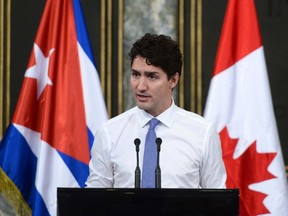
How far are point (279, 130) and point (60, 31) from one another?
167cm

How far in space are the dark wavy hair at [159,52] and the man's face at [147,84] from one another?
0.07 ft

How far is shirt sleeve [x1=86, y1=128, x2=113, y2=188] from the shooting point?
2.75 meters

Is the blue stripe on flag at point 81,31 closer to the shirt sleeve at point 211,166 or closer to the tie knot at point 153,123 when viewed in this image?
the tie knot at point 153,123

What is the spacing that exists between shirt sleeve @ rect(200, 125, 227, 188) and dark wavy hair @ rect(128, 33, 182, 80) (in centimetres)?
33

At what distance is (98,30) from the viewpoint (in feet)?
15.7

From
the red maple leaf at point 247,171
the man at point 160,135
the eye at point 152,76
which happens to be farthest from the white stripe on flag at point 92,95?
the eye at point 152,76

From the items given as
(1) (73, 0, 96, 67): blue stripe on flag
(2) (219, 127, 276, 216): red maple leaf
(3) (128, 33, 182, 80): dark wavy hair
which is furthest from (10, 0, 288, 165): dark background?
(3) (128, 33, 182, 80): dark wavy hair

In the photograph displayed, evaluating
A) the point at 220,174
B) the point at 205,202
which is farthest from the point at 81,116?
the point at 205,202

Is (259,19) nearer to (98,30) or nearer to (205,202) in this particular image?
(98,30)

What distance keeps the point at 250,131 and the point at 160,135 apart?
1.52m

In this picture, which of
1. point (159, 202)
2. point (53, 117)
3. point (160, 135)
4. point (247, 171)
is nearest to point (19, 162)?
point (53, 117)

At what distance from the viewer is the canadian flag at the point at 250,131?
4.15 metres

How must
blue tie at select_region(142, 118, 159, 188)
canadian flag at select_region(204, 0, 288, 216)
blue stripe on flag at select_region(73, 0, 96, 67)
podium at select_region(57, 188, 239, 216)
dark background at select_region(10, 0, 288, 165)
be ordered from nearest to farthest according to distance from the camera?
podium at select_region(57, 188, 239, 216) < blue tie at select_region(142, 118, 159, 188) < canadian flag at select_region(204, 0, 288, 216) < blue stripe on flag at select_region(73, 0, 96, 67) < dark background at select_region(10, 0, 288, 165)

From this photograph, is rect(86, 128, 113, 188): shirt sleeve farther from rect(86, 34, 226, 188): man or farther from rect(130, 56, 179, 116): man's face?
rect(130, 56, 179, 116): man's face
